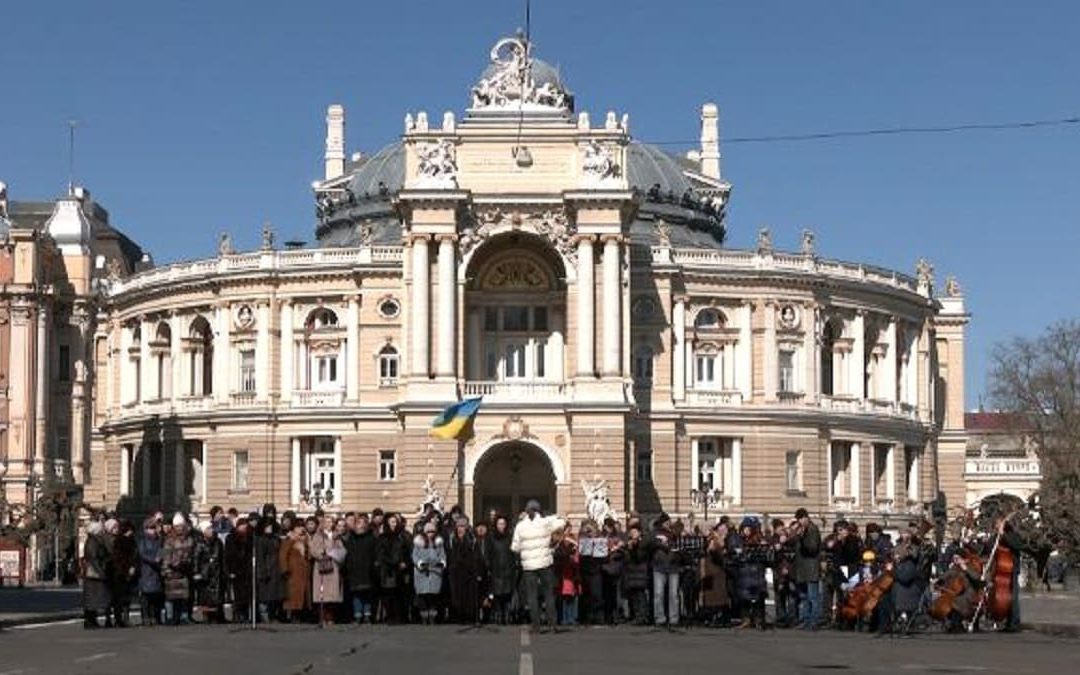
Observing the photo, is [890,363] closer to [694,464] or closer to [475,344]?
[694,464]

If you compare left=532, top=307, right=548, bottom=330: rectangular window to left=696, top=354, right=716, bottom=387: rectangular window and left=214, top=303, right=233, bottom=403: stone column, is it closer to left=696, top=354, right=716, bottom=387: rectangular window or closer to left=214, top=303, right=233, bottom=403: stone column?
left=696, top=354, right=716, bottom=387: rectangular window

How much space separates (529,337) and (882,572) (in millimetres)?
50501

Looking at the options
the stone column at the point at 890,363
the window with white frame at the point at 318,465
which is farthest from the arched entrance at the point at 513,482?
the stone column at the point at 890,363

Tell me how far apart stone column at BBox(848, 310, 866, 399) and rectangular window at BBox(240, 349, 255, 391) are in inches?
984

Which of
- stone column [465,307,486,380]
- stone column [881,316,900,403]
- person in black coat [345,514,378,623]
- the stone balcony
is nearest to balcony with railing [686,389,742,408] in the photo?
stone column [465,307,486,380]

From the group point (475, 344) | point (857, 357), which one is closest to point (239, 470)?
point (475, 344)

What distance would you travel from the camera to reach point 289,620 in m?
41.7

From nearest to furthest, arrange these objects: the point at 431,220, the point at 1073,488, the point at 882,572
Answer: the point at 882,572
the point at 1073,488
the point at 431,220

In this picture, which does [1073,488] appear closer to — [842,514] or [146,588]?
[842,514]

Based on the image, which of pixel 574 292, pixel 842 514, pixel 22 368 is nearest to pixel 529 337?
pixel 574 292

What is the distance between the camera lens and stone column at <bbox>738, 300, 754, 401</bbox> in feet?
304

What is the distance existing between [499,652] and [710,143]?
89.4 m

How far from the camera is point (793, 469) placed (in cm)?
9300

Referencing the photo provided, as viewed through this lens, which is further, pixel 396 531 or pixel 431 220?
pixel 431 220
